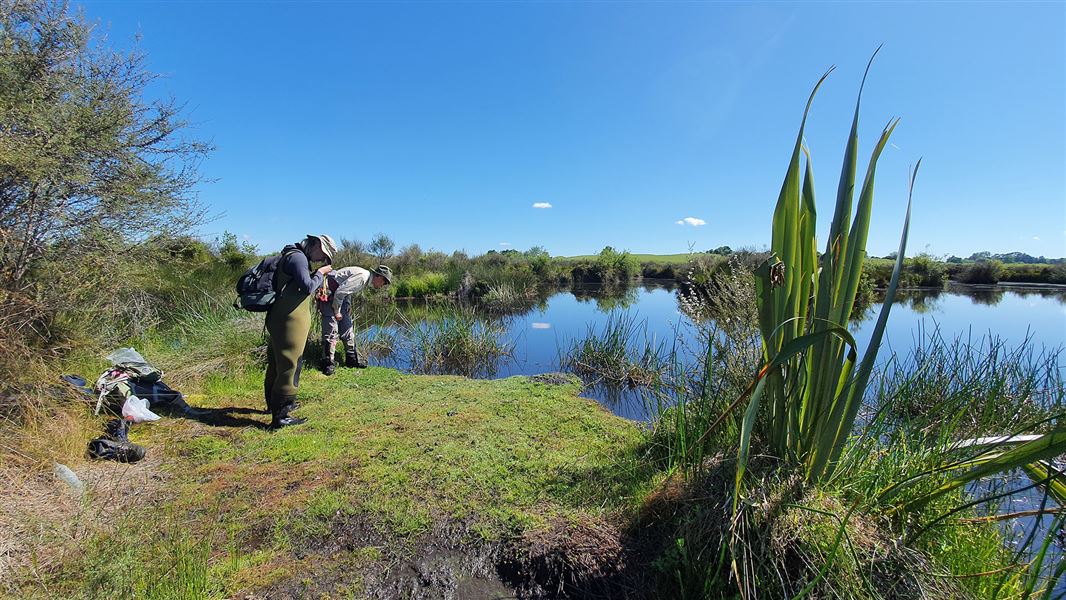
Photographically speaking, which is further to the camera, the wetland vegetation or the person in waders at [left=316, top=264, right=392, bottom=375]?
the person in waders at [left=316, top=264, right=392, bottom=375]

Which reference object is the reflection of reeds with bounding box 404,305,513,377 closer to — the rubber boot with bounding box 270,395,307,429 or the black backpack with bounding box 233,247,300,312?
the rubber boot with bounding box 270,395,307,429

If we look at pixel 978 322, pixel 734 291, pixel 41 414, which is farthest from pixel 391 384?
pixel 978 322

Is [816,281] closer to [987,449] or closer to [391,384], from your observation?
[987,449]

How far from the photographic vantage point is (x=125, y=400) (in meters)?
3.91

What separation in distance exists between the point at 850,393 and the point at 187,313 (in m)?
9.42

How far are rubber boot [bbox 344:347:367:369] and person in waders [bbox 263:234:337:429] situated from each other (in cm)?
269

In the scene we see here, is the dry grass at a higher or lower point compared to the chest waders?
lower

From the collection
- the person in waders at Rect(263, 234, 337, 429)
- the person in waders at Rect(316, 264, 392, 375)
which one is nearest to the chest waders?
the person in waders at Rect(263, 234, 337, 429)

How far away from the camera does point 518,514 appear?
8.86 feet

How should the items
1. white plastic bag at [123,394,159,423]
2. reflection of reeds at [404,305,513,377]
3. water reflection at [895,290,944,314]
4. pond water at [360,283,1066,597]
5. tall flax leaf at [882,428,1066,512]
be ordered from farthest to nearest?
water reflection at [895,290,944,314], reflection of reeds at [404,305,513,377], pond water at [360,283,1066,597], white plastic bag at [123,394,159,423], tall flax leaf at [882,428,1066,512]

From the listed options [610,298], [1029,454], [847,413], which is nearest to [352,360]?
[847,413]

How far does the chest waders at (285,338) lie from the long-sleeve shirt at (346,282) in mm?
2493

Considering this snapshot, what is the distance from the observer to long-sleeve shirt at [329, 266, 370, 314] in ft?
22.3

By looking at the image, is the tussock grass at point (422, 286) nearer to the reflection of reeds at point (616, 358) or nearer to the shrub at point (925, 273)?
the reflection of reeds at point (616, 358)
